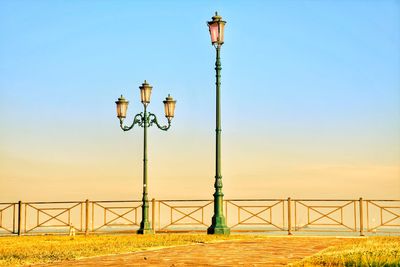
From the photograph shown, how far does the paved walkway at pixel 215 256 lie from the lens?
463 inches

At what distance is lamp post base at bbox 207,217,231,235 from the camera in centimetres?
2080

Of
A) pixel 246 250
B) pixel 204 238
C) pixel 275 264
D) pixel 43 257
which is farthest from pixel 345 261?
pixel 204 238

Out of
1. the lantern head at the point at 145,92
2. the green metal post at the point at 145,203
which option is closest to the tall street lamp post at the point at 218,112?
the green metal post at the point at 145,203

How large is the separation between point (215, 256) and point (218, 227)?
311 inches

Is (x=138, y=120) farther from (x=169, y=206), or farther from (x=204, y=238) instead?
(x=204, y=238)

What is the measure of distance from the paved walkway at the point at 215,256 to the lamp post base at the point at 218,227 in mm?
4309

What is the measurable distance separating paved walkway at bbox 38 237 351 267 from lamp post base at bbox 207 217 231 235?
14.1 ft

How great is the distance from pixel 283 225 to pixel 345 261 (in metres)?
13.9

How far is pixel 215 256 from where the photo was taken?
1302cm

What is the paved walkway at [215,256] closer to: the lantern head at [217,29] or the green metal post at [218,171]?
the green metal post at [218,171]

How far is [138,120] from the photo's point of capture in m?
26.9

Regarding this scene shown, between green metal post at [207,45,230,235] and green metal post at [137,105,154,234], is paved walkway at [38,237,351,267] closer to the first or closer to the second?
green metal post at [207,45,230,235]

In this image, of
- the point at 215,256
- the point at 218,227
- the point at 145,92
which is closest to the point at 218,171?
the point at 218,227

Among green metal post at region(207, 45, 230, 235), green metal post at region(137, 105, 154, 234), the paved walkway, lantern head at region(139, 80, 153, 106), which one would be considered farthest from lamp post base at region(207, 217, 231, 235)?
lantern head at region(139, 80, 153, 106)
